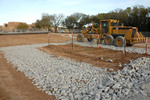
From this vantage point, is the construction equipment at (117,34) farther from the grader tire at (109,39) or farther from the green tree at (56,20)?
the green tree at (56,20)

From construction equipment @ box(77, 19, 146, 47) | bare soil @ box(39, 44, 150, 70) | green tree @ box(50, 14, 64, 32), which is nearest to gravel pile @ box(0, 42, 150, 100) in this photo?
bare soil @ box(39, 44, 150, 70)

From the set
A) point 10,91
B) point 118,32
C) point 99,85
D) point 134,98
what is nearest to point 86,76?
point 99,85

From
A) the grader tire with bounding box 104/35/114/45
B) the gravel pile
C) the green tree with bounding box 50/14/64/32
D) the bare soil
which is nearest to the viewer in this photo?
the gravel pile

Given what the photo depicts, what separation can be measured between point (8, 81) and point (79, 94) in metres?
3.53

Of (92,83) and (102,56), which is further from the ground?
(102,56)

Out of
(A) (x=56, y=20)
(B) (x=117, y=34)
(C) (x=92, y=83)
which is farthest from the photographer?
(A) (x=56, y=20)

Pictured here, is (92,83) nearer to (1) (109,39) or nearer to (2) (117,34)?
(1) (109,39)

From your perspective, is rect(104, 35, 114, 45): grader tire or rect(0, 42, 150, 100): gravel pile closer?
rect(0, 42, 150, 100): gravel pile

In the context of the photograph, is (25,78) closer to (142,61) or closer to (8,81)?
(8,81)

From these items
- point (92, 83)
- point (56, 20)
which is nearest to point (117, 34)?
point (92, 83)

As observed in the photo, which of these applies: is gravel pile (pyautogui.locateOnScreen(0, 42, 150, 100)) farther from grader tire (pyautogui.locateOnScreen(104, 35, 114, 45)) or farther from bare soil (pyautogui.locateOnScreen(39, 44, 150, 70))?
grader tire (pyautogui.locateOnScreen(104, 35, 114, 45))

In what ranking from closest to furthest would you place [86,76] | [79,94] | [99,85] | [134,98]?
1. [134,98]
2. [79,94]
3. [99,85]
4. [86,76]

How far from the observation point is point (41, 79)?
6.64 m

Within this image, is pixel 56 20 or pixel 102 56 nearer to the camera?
pixel 102 56
